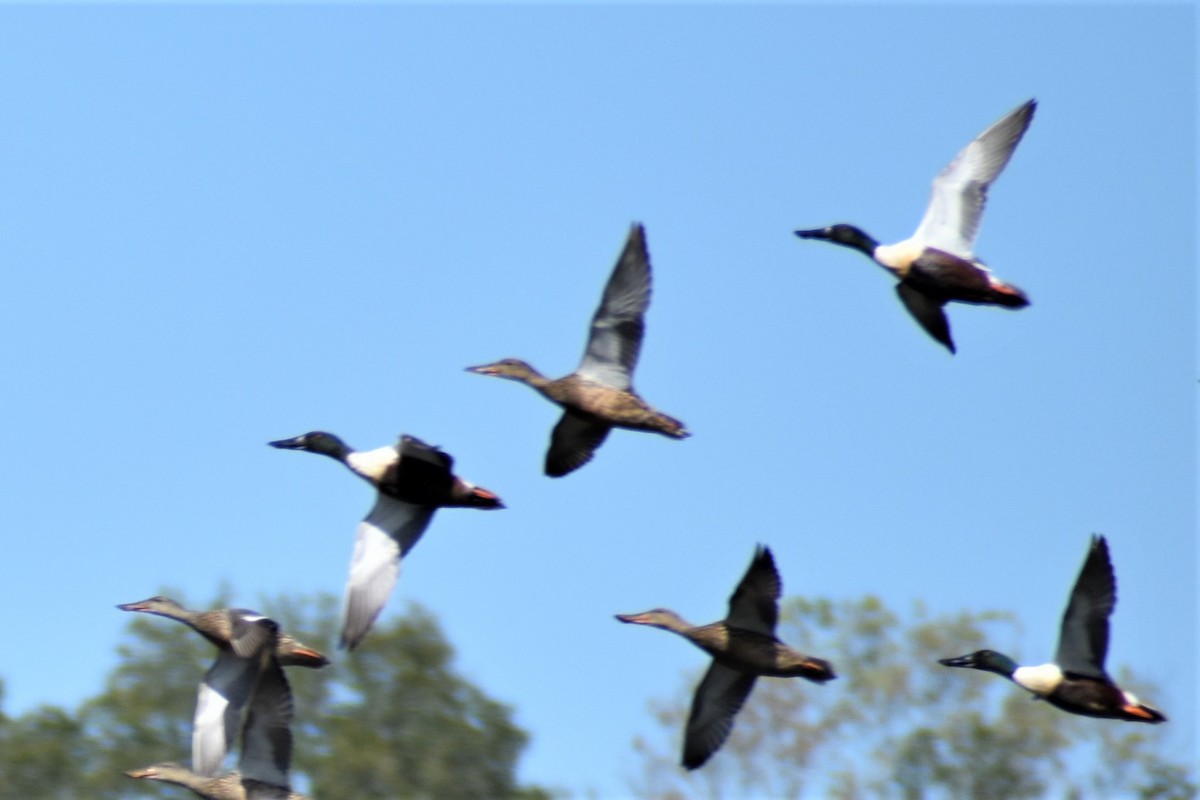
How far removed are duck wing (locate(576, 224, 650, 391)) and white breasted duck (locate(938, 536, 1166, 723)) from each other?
373cm

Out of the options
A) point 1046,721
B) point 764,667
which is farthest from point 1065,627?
point 1046,721

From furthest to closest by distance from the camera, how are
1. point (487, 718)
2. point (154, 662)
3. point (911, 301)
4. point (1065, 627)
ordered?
point (154, 662) < point (487, 718) < point (911, 301) < point (1065, 627)

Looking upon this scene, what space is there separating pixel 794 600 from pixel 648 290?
19760 mm

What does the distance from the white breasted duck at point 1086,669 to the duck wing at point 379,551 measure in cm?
475

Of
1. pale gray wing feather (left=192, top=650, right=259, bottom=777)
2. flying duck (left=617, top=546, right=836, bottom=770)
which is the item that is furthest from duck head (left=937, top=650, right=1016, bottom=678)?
pale gray wing feather (left=192, top=650, right=259, bottom=777)

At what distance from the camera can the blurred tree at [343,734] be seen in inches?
1222

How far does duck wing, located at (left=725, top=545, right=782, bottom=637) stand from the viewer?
611 inches

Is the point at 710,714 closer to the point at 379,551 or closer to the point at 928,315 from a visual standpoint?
the point at 379,551

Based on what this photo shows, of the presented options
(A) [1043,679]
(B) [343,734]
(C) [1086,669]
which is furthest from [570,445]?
(B) [343,734]

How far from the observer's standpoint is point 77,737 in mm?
32344

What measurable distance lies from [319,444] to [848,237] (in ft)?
14.8

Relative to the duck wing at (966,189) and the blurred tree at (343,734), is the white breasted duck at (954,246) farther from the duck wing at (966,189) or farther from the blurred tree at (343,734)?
the blurred tree at (343,734)

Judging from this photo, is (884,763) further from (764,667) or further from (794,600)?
(764,667)

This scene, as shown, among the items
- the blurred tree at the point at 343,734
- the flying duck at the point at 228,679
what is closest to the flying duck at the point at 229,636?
the flying duck at the point at 228,679
